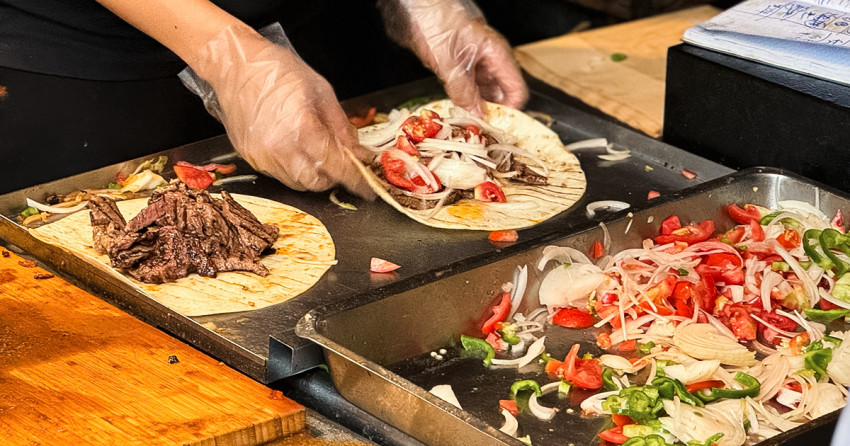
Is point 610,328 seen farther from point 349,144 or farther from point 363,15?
point 363,15

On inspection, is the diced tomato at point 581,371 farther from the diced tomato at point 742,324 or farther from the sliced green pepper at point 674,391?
the diced tomato at point 742,324

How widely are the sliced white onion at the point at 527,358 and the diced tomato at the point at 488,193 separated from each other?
77 centimetres

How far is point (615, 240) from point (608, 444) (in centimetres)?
76

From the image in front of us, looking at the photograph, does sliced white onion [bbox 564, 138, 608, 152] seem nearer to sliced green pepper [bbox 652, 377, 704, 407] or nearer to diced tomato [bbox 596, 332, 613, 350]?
diced tomato [bbox 596, 332, 613, 350]

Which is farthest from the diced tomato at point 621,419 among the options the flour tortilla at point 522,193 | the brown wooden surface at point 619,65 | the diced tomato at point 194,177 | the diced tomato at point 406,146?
the brown wooden surface at point 619,65

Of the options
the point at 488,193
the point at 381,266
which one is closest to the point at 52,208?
the point at 381,266

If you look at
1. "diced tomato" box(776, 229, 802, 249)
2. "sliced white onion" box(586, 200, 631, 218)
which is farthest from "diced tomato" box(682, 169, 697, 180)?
"diced tomato" box(776, 229, 802, 249)

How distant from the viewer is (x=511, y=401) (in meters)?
2.02

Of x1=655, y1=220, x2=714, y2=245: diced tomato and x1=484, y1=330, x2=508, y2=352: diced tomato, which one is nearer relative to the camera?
x1=484, y1=330, x2=508, y2=352: diced tomato

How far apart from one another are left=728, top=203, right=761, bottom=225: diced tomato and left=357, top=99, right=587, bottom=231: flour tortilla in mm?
439

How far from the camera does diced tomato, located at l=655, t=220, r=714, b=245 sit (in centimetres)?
259

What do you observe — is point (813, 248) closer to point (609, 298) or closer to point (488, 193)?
point (609, 298)

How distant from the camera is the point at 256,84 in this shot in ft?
8.94

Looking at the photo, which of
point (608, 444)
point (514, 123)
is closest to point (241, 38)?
point (514, 123)
